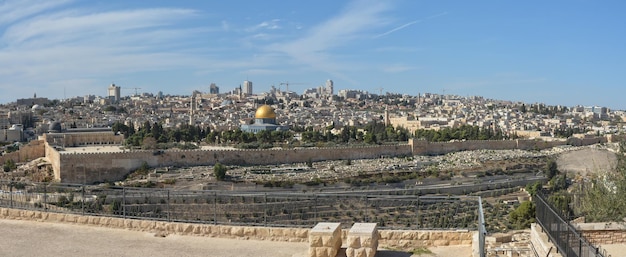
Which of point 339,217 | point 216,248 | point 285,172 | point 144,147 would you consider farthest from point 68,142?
point 216,248

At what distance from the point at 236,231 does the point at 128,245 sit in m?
1.12

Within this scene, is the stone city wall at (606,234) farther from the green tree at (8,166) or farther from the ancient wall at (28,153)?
the ancient wall at (28,153)

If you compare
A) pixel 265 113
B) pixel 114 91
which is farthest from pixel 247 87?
pixel 265 113

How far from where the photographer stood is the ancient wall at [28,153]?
3169cm

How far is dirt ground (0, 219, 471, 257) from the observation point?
5996mm

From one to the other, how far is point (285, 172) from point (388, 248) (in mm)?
26672

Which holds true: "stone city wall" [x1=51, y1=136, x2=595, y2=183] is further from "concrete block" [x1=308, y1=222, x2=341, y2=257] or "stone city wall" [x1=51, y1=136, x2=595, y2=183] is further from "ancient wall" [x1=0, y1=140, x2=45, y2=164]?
"concrete block" [x1=308, y1=222, x2=341, y2=257]

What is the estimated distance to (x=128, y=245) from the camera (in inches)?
249

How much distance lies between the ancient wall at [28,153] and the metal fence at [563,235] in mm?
30057

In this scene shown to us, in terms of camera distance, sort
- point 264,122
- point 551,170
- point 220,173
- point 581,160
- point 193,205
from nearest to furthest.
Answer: point 193,205, point 220,173, point 551,170, point 581,160, point 264,122

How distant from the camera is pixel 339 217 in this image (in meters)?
10.1

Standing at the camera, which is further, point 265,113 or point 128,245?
point 265,113

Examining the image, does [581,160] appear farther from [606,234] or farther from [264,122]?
[606,234]

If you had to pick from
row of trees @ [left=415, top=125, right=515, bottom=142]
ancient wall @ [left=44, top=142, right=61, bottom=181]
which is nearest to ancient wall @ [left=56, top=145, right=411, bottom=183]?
ancient wall @ [left=44, top=142, right=61, bottom=181]
